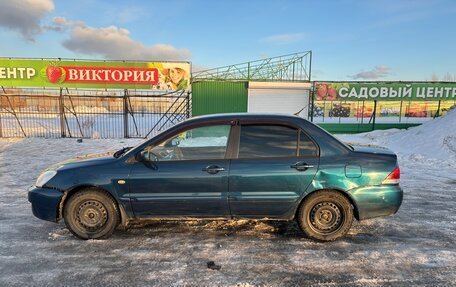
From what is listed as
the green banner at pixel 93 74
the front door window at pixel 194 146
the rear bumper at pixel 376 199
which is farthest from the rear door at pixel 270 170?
the green banner at pixel 93 74

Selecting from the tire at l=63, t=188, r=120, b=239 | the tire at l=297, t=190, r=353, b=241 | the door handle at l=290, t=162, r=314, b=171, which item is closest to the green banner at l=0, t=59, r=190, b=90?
the tire at l=63, t=188, r=120, b=239

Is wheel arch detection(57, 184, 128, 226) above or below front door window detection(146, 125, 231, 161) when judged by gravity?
below

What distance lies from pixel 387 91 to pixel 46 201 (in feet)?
59.5

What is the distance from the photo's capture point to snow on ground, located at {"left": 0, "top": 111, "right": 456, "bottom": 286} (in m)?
3.03

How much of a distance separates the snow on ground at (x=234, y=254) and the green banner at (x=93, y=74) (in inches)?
420

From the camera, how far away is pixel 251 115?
398 centimetres

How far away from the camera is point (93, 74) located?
49.1 feet

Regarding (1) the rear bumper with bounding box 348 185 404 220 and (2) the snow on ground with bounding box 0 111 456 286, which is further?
(1) the rear bumper with bounding box 348 185 404 220

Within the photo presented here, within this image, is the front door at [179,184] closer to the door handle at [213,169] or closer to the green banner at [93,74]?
the door handle at [213,169]

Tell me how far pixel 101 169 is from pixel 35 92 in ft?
51.8

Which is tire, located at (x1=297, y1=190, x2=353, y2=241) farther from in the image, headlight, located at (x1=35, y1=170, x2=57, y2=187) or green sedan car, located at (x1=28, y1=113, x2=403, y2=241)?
headlight, located at (x1=35, y1=170, x2=57, y2=187)

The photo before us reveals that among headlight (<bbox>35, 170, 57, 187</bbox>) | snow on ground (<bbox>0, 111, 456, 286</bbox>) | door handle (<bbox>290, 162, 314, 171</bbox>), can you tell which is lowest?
snow on ground (<bbox>0, 111, 456, 286</bbox>)

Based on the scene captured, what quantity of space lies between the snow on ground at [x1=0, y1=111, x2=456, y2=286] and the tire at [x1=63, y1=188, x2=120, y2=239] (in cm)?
15

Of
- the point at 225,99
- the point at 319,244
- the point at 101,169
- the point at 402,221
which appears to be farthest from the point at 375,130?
the point at 101,169
